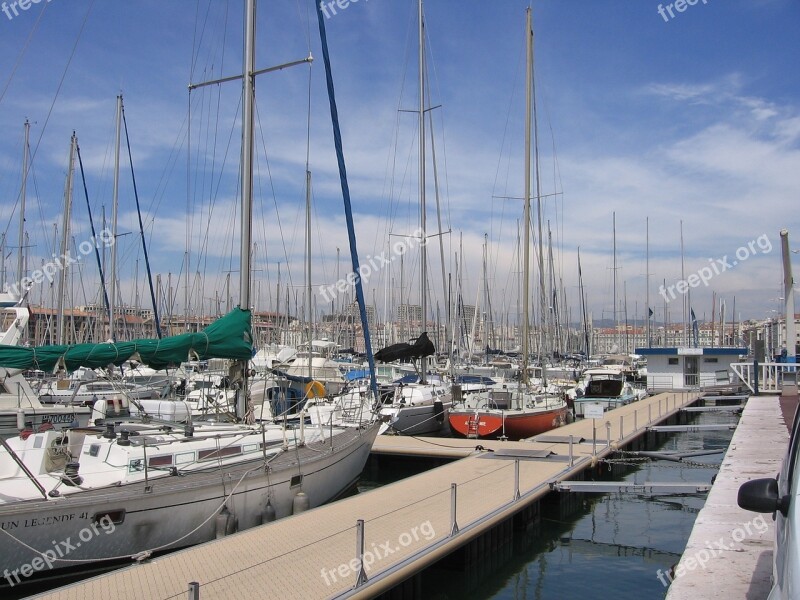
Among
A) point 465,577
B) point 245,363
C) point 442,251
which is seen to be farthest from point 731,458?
point 442,251

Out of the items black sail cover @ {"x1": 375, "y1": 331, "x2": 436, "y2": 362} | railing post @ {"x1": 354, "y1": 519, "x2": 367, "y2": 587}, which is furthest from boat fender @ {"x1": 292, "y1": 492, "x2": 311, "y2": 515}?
black sail cover @ {"x1": 375, "y1": 331, "x2": 436, "y2": 362}

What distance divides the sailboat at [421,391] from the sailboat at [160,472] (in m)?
8.30

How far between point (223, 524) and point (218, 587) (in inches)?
133

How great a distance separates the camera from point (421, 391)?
28406 mm

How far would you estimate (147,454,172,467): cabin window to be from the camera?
12078 millimetres

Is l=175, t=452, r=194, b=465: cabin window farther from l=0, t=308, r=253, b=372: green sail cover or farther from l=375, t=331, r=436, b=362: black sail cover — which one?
l=375, t=331, r=436, b=362: black sail cover

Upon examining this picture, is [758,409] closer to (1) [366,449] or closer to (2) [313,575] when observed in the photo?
(1) [366,449]

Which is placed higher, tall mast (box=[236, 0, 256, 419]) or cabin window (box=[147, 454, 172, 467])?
tall mast (box=[236, 0, 256, 419])

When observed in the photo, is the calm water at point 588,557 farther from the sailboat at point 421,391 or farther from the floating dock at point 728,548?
the sailboat at point 421,391

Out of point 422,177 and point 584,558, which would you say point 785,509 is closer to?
point 584,558

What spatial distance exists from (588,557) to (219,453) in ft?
24.1

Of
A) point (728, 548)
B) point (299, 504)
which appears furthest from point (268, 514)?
point (728, 548)

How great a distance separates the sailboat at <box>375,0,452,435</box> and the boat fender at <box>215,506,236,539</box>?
10654 mm

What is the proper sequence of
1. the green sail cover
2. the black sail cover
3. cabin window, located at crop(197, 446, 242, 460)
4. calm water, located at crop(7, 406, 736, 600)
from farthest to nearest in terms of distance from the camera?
the black sail cover → cabin window, located at crop(197, 446, 242, 460) → the green sail cover → calm water, located at crop(7, 406, 736, 600)
